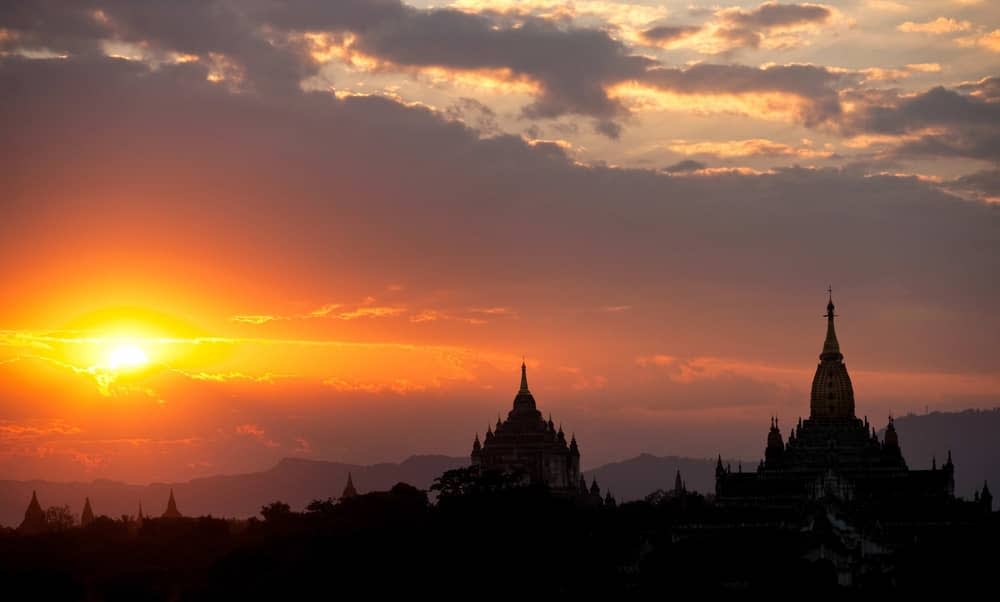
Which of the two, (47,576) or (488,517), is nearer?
(47,576)

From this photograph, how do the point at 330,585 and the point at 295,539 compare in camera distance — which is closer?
the point at 330,585

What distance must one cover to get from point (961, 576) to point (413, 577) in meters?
42.0

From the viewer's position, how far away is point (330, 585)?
171250 millimetres

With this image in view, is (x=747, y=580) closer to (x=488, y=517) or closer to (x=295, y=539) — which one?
(x=488, y=517)

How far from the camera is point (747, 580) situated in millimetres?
189625

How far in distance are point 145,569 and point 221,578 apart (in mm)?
17132

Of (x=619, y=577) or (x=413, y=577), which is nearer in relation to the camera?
(x=413, y=577)

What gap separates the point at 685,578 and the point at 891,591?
1734 cm

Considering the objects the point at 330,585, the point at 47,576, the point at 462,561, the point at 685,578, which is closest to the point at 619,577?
the point at 685,578

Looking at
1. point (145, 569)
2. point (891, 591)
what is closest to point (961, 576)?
point (891, 591)

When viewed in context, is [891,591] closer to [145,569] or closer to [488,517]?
[488,517]

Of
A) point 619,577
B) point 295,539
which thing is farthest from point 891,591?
point 295,539

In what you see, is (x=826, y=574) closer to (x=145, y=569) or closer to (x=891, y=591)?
(x=891, y=591)

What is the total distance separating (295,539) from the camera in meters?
194
